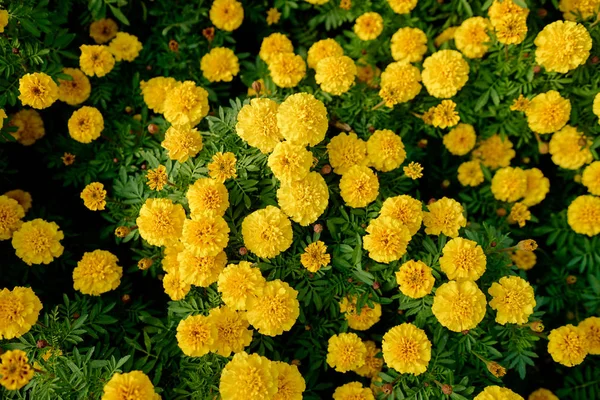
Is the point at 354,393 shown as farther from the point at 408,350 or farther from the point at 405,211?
the point at 405,211

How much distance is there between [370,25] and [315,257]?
4.79ft

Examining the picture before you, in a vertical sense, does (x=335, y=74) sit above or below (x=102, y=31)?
above

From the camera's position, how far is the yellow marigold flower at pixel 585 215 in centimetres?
273

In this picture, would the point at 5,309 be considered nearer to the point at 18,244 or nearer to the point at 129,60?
the point at 18,244

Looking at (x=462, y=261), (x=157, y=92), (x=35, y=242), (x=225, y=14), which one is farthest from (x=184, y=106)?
(x=462, y=261)

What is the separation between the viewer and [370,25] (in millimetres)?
2889

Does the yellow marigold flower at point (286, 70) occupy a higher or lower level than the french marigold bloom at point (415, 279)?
higher

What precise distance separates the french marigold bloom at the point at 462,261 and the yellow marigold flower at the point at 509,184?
33.9 inches

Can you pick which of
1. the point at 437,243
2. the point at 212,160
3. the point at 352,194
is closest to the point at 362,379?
the point at 437,243

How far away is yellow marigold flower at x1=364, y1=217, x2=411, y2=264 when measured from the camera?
6.98 ft

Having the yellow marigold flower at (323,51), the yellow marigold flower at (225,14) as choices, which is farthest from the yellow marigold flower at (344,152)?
the yellow marigold flower at (225,14)

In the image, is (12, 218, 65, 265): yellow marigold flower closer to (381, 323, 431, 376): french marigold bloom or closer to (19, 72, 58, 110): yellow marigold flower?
(19, 72, 58, 110): yellow marigold flower

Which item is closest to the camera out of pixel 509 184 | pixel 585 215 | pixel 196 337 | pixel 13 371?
pixel 13 371

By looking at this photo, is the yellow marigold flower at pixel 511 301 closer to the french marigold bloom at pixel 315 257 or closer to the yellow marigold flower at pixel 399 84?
the french marigold bloom at pixel 315 257
